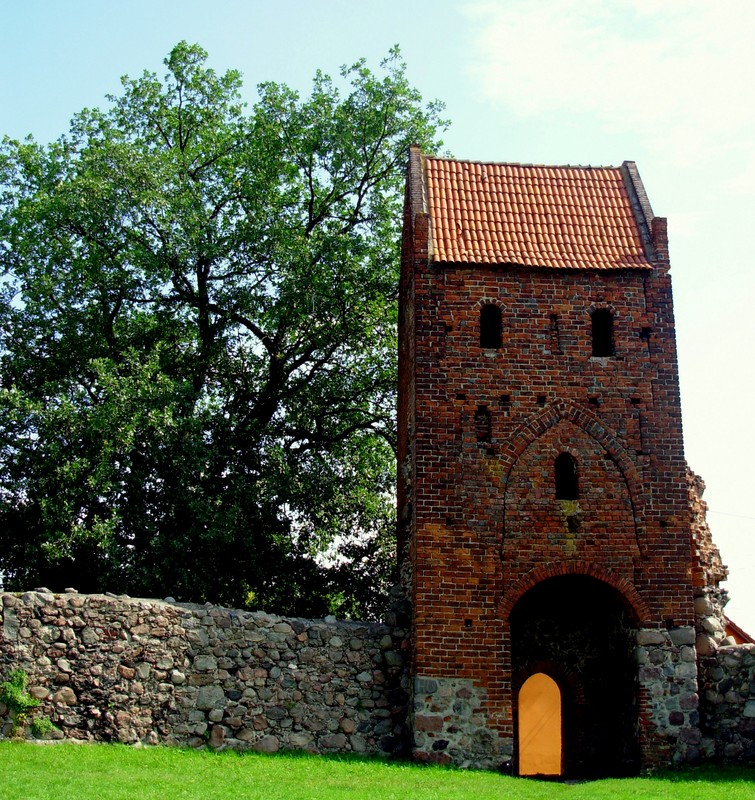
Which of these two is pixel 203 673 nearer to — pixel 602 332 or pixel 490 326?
pixel 490 326

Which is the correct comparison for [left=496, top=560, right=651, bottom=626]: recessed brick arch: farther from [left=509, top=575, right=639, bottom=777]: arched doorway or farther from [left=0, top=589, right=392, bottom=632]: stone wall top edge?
[left=0, top=589, right=392, bottom=632]: stone wall top edge

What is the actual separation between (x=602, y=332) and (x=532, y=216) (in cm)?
239

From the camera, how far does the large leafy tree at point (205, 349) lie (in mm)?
18172

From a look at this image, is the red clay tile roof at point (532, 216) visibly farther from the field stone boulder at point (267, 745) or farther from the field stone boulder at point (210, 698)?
the field stone boulder at point (267, 745)

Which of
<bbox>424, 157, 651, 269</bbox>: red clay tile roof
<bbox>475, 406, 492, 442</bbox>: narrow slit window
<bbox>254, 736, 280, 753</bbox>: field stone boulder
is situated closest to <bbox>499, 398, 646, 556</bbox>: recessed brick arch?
<bbox>475, 406, 492, 442</bbox>: narrow slit window

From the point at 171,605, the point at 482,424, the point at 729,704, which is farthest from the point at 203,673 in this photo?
the point at 729,704

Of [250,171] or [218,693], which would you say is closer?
[218,693]

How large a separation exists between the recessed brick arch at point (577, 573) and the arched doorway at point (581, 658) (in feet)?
1.12

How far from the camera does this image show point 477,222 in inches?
676

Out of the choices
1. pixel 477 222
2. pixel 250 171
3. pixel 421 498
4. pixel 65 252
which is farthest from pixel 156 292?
pixel 421 498

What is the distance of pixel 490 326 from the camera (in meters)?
16.3

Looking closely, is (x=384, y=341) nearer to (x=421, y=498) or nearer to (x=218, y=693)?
(x=421, y=498)

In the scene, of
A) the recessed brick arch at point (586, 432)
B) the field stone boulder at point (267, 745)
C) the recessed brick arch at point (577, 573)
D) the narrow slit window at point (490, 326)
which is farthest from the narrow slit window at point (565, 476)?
the field stone boulder at point (267, 745)

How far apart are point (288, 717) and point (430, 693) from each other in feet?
6.47
